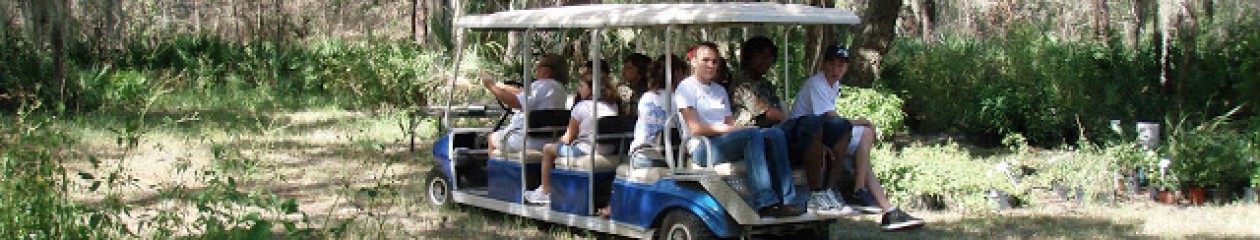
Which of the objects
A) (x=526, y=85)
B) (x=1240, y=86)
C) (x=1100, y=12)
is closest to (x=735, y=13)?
(x=526, y=85)

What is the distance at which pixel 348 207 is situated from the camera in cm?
946

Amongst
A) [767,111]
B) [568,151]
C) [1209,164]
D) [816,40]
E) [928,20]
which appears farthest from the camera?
[928,20]

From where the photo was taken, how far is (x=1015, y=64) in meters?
15.8

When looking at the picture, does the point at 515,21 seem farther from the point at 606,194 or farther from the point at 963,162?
the point at 963,162

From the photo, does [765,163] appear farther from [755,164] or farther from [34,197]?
[34,197]

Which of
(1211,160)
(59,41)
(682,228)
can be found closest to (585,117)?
(682,228)

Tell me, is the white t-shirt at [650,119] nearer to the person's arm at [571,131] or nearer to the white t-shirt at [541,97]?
the person's arm at [571,131]

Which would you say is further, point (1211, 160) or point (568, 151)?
point (1211, 160)

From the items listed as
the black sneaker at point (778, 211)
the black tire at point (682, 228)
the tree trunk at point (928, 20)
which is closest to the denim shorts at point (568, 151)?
the black tire at point (682, 228)

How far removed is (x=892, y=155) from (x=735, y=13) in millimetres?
3723

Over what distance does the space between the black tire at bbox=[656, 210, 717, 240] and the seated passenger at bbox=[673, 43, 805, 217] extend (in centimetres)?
28

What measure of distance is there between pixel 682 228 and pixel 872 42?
684 centimetres

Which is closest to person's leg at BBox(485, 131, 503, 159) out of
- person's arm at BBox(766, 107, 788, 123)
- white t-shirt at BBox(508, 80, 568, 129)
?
white t-shirt at BBox(508, 80, 568, 129)

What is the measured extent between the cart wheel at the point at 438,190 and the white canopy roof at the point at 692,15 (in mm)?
2027
